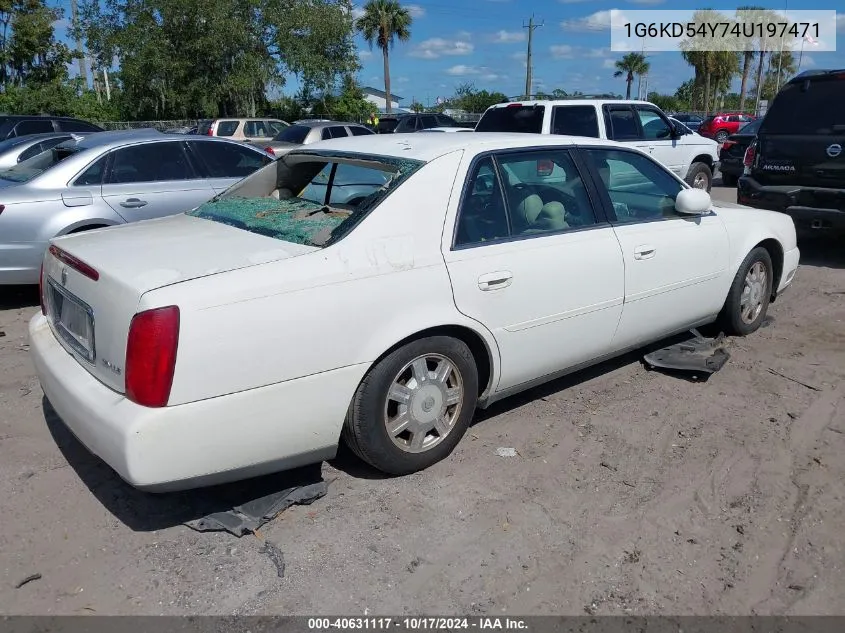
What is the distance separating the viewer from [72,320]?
3.24 m

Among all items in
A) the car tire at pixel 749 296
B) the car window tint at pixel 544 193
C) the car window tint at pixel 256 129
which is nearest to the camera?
the car window tint at pixel 544 193

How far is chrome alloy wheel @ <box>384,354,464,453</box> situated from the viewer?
3383 millimetres

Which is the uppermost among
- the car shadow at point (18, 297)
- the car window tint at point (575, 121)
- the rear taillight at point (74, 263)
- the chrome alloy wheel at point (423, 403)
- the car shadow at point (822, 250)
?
the car window tint at point (575, 121)

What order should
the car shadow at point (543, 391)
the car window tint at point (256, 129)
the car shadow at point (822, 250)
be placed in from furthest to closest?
1. the car window tint at point (256, 129)
2. the car shadow at point (822, 250)
3. the car shadow at point (543, 391)

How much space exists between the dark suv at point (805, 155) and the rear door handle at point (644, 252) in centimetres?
441

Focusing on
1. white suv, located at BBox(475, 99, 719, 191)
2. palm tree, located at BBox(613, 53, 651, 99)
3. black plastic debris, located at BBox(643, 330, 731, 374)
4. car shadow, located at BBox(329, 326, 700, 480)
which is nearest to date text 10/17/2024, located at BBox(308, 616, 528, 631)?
car shadow, located at BBox(329, 326, 700, 480)

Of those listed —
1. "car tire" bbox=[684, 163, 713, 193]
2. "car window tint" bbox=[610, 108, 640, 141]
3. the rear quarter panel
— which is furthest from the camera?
"car tire" bbox=[684, 163, 713, 193]

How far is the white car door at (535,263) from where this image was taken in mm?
3555

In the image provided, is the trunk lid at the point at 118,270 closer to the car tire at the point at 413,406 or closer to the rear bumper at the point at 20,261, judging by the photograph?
the car tire at the point at 413,406

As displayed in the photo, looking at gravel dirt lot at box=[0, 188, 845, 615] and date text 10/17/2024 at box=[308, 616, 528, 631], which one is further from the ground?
gravel dirt lot at box=[0, 188, 845, 615]

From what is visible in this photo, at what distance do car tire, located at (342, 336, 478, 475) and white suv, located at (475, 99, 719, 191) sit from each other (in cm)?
700

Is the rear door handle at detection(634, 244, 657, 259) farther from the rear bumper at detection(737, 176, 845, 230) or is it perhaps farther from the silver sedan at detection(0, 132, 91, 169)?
the silver sedan at detection(0, 132, 91, 169)

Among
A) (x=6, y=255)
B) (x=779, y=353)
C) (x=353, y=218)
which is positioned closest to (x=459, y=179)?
(x=353, y=218)

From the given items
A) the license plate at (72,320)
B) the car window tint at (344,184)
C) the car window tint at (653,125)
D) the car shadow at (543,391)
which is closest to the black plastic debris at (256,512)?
the car shadow at (543,391)
